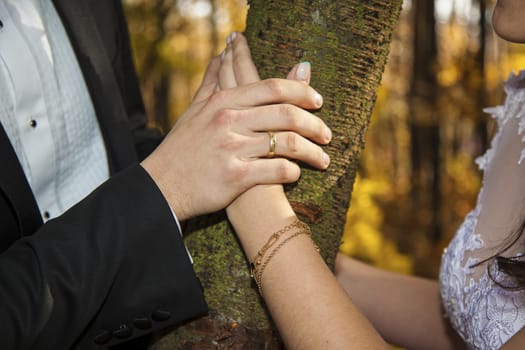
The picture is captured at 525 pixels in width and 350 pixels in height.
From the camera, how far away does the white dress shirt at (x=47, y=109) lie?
168cm

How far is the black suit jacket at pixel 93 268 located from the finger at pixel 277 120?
27 centimetres

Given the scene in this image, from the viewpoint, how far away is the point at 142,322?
140 cm

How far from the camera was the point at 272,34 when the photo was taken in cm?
141

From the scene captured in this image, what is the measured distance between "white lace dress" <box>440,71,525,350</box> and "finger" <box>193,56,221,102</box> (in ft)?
3.36

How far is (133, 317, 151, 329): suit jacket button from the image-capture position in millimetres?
1403

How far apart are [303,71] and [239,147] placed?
9.4 inches

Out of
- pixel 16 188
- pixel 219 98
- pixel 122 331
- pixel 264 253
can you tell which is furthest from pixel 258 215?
pixel 16 188

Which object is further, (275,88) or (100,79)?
(100,79)

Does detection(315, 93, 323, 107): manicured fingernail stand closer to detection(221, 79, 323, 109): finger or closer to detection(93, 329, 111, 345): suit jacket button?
detection(221, 79, 323, 109): finger

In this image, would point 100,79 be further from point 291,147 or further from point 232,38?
point 291,147

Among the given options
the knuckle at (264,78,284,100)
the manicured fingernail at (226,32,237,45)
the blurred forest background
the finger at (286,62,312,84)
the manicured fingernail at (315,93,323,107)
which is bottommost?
the blurred forest background

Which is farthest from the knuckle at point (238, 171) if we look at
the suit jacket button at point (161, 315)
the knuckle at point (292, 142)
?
the suit jacket button at point (161, 315)

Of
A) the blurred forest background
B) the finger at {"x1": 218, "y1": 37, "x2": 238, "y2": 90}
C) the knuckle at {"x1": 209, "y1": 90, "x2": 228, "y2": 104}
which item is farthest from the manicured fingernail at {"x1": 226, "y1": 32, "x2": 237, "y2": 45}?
the blurred forest background

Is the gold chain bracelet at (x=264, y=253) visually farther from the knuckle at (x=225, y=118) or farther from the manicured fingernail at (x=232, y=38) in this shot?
the manicured fingernail at (x=232, y=38)
